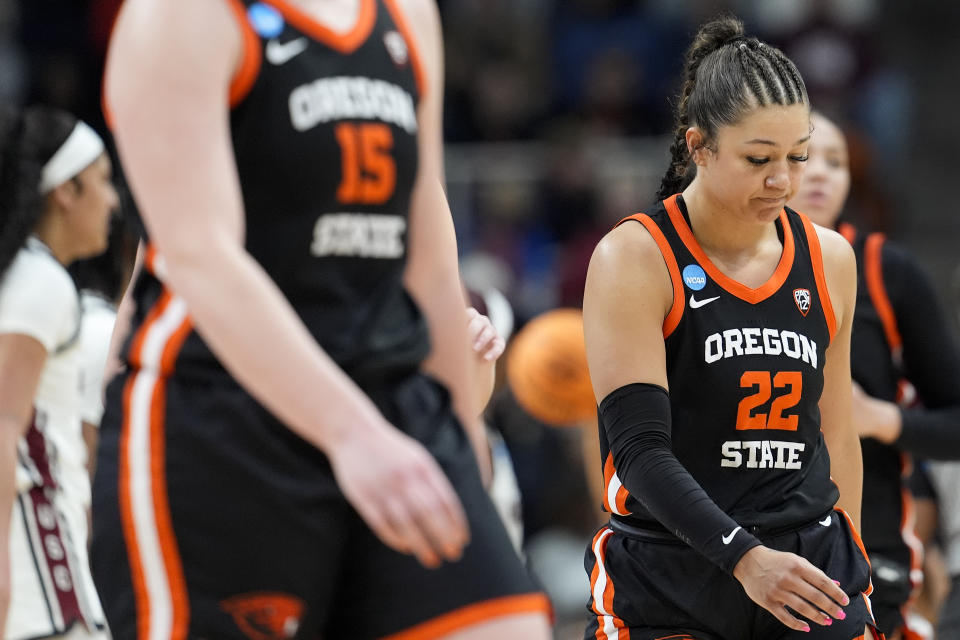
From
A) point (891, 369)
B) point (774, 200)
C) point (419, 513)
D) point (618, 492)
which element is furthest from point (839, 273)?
point (419, 513)

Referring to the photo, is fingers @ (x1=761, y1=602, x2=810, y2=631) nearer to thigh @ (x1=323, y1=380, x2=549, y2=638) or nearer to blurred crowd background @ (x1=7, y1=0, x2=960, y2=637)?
thigh @ (x1=323, y1=380, x2=549, y2=638)

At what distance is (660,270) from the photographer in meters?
3.47

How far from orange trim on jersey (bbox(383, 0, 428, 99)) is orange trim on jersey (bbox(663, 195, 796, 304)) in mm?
1061

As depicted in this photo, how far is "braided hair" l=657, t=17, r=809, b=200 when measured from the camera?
3.47 meters

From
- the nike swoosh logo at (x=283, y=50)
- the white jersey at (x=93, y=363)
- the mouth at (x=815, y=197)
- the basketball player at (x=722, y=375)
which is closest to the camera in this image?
the nike swoosh logo at (x=283, y=50)

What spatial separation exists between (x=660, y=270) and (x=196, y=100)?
4.73ft

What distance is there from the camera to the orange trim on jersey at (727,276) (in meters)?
3.51

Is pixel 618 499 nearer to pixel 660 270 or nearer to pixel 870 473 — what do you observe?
pixel 660 270

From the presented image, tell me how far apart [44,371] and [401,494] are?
7.30 feet

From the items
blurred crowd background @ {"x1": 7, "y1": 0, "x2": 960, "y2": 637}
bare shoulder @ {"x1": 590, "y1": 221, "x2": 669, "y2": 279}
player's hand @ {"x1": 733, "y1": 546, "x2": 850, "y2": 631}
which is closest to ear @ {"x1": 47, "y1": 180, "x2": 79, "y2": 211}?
bare shoulder @ {"x1": 590, "y1": 221, "x2": 669, "y2": 279}

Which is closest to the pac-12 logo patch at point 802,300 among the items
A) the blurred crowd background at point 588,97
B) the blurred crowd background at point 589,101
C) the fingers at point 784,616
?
the fingers at point 784,616

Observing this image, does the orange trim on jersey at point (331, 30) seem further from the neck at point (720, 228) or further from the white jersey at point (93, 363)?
the white jersey at point (93, 363)

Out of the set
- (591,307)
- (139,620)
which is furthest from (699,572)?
(139,620)

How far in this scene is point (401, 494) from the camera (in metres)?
2.12
